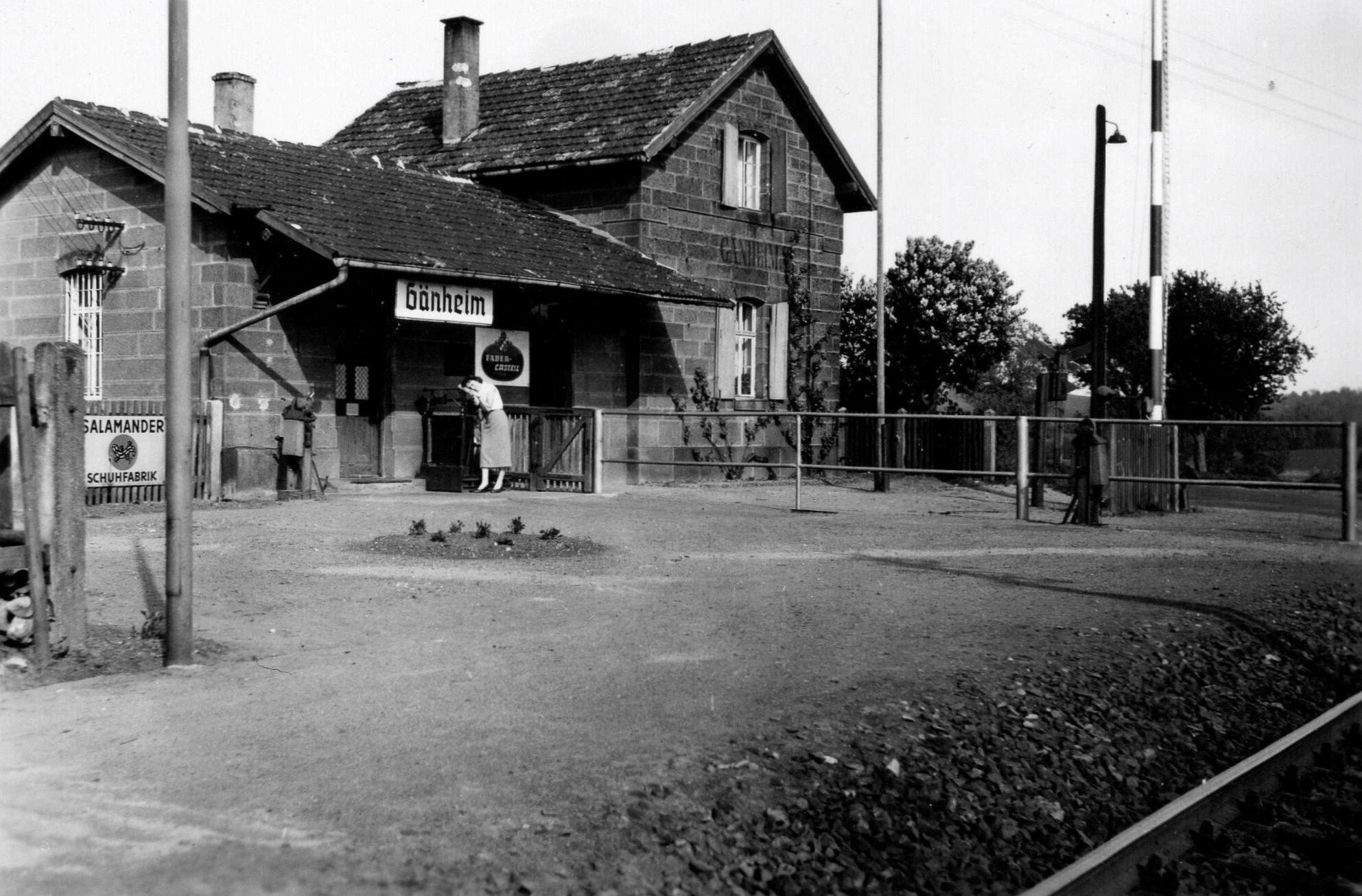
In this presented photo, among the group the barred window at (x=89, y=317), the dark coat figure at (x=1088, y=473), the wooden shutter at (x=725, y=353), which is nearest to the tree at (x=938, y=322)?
the wooden shutter at (x=725, y=353)

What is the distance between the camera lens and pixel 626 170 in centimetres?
2500

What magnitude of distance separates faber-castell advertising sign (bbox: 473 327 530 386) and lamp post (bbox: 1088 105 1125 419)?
29.4ft

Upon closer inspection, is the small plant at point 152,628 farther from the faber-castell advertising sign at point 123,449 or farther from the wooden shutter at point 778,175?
the wooden shutter at point 778,175

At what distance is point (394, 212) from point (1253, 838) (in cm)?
1726

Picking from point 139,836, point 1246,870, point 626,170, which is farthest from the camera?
point 626,170

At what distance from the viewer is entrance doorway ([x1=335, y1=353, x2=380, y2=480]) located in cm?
2006

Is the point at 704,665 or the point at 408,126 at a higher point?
the point at 408,126

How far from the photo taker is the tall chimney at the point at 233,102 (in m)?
26.3

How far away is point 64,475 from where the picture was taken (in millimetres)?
7453

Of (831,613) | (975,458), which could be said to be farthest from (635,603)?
(975,458)

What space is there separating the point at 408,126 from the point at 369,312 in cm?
1047

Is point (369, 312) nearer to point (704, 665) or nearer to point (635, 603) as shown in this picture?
point (635, 603)

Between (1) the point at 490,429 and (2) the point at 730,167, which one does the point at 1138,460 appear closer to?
(1) the point at 490,429

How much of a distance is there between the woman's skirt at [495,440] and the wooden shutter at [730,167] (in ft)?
28.3
